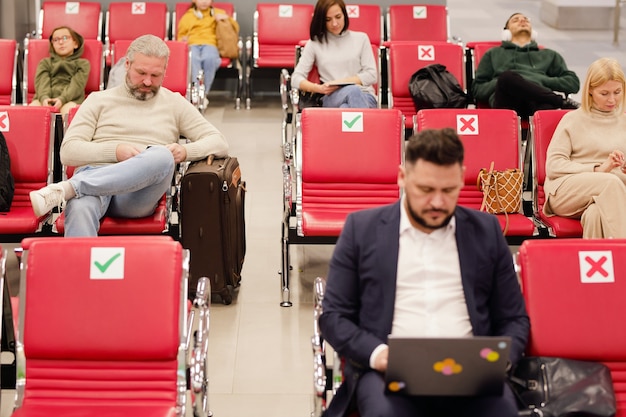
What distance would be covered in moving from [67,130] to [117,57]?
8.30 feet

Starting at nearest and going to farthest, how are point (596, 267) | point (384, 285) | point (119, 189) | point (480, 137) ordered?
point (384, 285), point (596, 267), point (119, 189), point (480, 137)

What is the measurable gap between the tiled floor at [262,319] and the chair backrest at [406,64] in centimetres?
103

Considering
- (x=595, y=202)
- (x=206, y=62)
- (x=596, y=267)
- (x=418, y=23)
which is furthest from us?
(x=418, y=23)

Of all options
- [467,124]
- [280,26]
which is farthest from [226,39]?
[467,124]

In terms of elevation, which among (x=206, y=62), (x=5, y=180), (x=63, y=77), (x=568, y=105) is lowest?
(x=5, y=180)

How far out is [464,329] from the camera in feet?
9.37

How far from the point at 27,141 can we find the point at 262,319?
152 centimetres

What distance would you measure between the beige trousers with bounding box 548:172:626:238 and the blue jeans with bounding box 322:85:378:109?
2.01 meters

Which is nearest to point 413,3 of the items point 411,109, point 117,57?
point 411,109

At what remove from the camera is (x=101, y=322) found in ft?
9.98

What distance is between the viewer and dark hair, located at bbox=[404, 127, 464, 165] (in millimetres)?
2711

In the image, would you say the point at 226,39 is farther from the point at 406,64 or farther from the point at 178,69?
the point at 406,64

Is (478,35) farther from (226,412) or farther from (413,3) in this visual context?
(226,412)

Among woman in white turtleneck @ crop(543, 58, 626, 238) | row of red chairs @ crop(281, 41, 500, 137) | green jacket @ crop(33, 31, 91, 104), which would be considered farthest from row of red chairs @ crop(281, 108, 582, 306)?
green jacket @ crop(33, 31, 91, 104)
